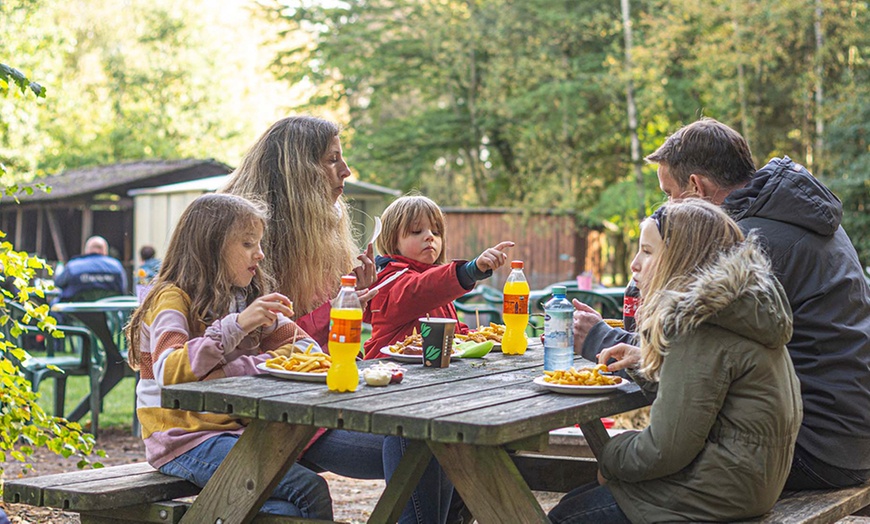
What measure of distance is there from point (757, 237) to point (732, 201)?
243mm

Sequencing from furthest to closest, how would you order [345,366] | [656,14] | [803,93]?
[656,14] < [803,93] < [345,366]

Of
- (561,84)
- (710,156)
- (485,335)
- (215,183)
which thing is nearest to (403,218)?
(485,335)

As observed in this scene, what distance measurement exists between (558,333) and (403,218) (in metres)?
1.24

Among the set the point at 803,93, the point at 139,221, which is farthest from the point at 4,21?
the point at 803,93

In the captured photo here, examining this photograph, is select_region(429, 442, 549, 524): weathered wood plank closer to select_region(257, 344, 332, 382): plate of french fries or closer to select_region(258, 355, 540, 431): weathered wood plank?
select_region(258, 355, 540, 431): weathered wood plank

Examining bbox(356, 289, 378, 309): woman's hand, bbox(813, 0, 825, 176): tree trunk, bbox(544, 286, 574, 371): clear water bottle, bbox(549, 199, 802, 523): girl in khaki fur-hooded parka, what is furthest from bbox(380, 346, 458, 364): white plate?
bbox(813, 0, 825, 176): tree trunk

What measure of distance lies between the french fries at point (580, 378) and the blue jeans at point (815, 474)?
644mm

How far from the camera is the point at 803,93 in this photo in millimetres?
18203

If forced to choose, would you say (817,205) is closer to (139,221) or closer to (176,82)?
(139,221)

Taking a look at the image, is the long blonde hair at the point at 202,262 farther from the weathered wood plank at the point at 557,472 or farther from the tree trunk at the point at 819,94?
the tree trunk at the point at 819,94

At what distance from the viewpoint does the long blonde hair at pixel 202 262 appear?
3.27m

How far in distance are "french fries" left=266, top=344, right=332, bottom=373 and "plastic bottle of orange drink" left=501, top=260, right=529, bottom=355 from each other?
713 mm

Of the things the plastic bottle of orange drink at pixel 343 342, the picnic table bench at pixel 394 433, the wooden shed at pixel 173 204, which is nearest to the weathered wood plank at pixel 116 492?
the picnic table bench at pixel 394 433

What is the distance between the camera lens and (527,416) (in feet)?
8.45
